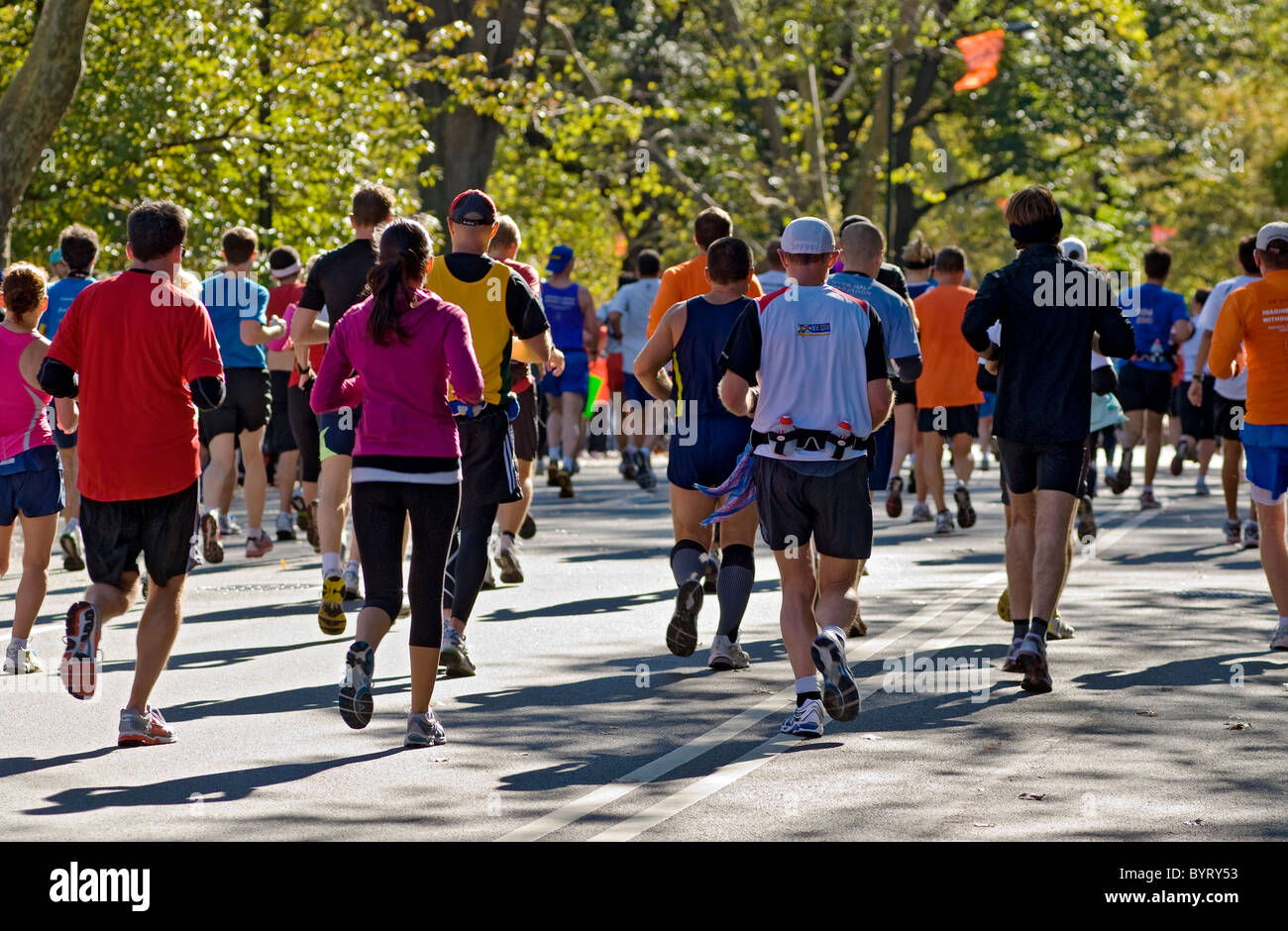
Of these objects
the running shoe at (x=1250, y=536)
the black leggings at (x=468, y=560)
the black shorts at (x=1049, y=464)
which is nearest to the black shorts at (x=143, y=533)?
the black leggings at (x=468, y=560)

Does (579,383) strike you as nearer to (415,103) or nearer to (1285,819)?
(415,103)

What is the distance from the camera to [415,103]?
25609 mm

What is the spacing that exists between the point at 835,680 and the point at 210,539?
21.9 ft

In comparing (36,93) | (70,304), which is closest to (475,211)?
(70,304)

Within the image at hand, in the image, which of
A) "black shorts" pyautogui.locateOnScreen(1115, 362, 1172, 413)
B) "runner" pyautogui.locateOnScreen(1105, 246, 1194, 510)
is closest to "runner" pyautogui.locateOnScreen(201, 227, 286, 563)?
"runner" pyautogui.locateOnScreen(1105, 246, 1194, 510)

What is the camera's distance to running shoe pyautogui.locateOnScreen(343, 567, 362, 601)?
1091 centimetres

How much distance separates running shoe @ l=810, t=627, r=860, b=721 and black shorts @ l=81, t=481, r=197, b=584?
2313 millimetres

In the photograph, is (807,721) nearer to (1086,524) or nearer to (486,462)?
(486,462)

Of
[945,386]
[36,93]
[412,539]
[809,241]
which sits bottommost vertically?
[412,539]

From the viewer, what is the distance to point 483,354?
879 cm

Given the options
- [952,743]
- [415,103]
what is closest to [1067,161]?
[415,103]

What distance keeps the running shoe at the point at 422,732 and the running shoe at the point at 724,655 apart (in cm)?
200

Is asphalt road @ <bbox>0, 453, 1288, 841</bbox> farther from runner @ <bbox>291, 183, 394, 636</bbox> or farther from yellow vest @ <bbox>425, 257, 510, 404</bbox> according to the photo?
yellow vest @ <bbox>425, 257, 510, 404</bbox>
